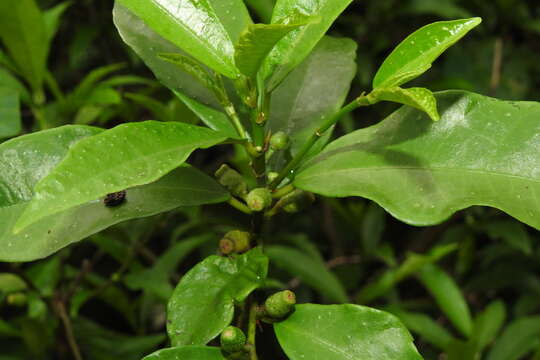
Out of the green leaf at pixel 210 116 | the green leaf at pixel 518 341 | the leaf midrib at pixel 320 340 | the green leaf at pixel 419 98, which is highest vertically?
the green leaf at pixel 419 98

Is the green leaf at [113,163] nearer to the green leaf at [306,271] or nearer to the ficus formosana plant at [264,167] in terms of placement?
the ficus formosana plant at [264,167]

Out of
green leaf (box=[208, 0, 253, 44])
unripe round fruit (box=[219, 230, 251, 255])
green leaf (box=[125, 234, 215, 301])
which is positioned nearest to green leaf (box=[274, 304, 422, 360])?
unripe round fruit (box=[219, 230, 251, 255])

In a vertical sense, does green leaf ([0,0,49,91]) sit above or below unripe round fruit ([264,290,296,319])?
above

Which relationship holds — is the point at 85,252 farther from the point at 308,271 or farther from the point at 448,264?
the point at 448,264

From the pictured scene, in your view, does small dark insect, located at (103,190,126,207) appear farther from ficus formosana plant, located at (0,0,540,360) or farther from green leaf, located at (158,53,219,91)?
green leaf, located at (158,53,219,91)

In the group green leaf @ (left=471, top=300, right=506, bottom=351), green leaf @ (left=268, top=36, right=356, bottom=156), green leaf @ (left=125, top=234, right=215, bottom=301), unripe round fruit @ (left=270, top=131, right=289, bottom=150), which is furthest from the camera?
green leaf @ (left=471, top=300, right=506, bottom=351)

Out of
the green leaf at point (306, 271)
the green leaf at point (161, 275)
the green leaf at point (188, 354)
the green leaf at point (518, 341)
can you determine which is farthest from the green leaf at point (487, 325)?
the green leaf at point (188, 354)

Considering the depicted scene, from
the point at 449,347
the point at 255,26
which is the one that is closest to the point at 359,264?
the point at 449,347

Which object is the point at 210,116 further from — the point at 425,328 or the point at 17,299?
the point at 425,328
